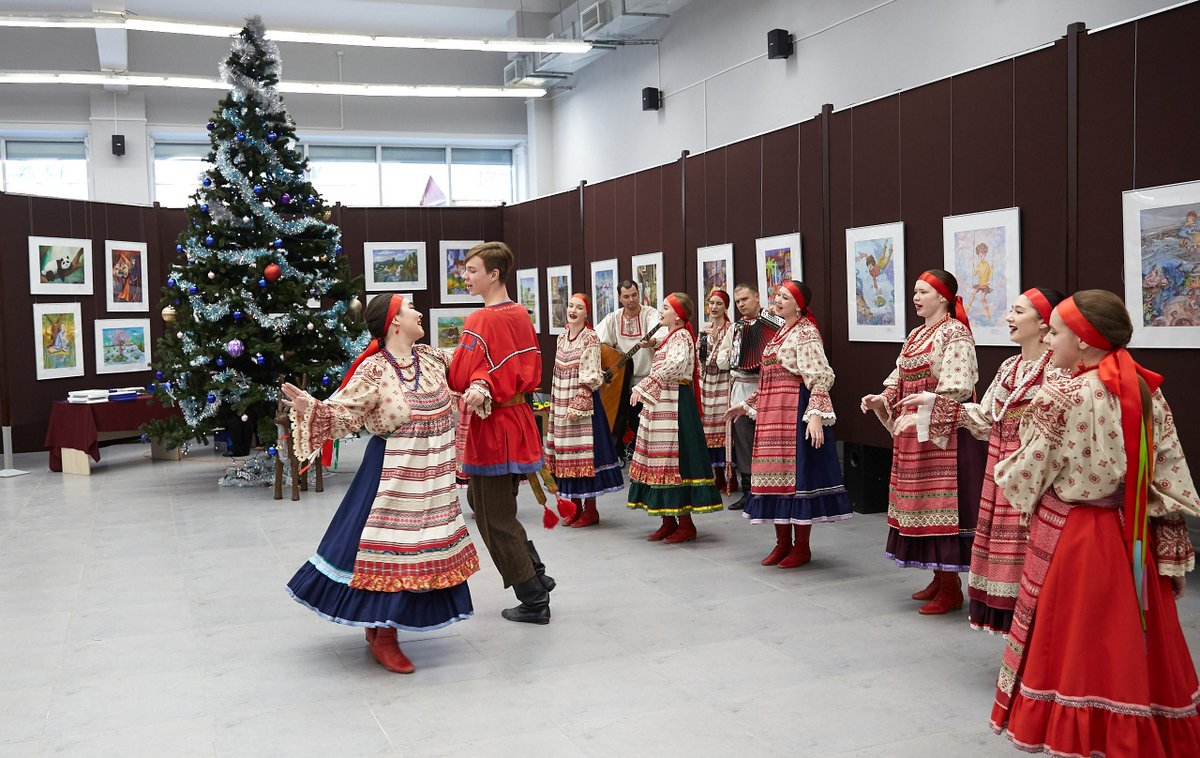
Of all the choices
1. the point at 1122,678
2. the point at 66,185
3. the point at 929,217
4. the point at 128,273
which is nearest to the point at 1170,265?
the point at 929,217

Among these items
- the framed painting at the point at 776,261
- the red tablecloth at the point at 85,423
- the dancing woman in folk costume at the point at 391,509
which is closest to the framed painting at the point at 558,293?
the framed painting at the point at 776,261

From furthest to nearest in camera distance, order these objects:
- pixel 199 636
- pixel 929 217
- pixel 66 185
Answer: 1. pixel 66 185
2. pixel 929 217
3. pixel 199 636

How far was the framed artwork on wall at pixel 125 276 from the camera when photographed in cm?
1305

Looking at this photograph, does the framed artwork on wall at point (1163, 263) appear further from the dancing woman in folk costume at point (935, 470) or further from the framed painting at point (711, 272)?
the framed painting at point (711, 272)

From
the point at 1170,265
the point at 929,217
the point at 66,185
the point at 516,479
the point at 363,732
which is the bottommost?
the point at 363,732

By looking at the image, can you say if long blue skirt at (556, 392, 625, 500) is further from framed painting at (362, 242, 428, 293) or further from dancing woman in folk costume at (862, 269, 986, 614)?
framed painting at (362, 242, 428, 293)

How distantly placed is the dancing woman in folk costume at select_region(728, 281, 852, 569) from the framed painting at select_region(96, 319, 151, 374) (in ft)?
32.3

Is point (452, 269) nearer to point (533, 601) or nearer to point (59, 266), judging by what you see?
point (59, 266)

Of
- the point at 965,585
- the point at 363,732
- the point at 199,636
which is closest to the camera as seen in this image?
the point at 363,732

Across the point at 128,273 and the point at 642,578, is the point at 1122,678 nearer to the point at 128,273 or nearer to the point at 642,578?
the point at 642,578

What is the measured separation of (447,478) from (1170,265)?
168 inches

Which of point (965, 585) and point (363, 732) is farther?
point (965, 585)

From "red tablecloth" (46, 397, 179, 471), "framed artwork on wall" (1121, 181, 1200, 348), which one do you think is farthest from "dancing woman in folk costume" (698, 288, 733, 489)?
"red tablecloth" (46, 397, 179, 471)

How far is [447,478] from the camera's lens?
489cm
